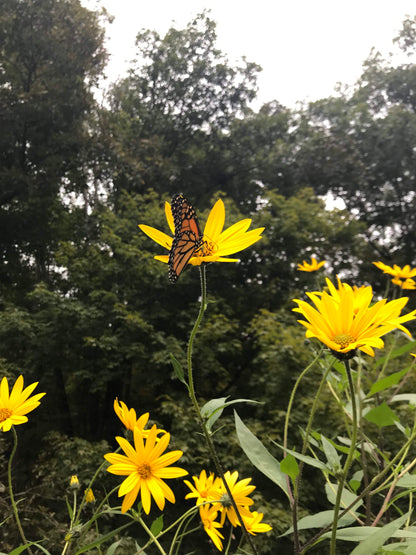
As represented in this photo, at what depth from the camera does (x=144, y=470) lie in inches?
21.1

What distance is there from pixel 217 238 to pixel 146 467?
0.31m

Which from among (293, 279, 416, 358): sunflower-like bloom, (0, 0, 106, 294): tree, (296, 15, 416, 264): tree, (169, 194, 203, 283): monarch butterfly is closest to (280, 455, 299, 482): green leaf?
(293, 279, 416, 358): sunflower-like bloom

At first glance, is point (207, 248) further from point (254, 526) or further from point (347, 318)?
point (254, 526)

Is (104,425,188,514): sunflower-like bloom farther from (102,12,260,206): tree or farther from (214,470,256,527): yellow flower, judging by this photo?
Result: (102,12,260,206): tree

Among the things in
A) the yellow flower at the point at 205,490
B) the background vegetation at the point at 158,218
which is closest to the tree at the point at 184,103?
the background vegetation at the point at 158,218

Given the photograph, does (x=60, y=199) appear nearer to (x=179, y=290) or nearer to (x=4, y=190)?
(x=4, y=190)

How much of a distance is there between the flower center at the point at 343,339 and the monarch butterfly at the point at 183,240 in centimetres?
17

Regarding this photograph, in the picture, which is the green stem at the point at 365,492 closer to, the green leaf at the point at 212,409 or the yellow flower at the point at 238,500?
the green leaf at the point at 212,409

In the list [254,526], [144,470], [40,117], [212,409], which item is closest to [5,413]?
[144,470]

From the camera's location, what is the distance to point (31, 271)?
19.1 feet

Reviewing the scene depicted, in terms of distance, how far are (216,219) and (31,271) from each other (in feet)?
19.4

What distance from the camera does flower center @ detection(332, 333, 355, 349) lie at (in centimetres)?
39

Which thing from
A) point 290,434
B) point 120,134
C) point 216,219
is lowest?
point 290,434

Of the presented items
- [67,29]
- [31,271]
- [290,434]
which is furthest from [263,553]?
[67,29]
